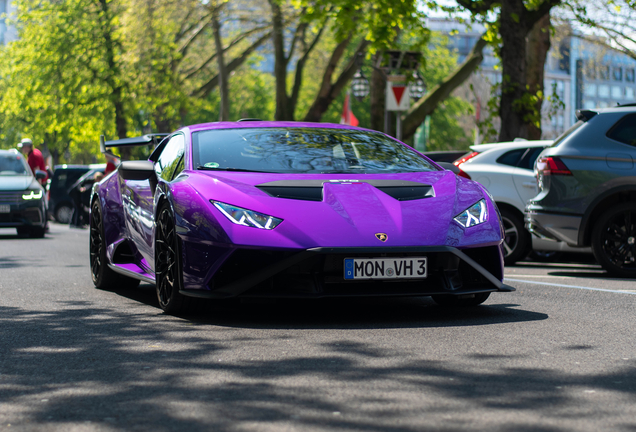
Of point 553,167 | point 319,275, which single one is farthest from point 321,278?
point 553,167

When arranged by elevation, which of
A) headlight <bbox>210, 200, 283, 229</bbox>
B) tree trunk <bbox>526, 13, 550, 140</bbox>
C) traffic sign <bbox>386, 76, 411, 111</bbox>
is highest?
tree trunk <bbox>526, 13, 550, 140</bbox>

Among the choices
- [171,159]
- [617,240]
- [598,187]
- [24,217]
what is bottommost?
[24,217]

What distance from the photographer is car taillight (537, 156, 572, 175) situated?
9609 mm

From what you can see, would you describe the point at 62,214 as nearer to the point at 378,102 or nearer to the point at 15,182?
the point at 378,102

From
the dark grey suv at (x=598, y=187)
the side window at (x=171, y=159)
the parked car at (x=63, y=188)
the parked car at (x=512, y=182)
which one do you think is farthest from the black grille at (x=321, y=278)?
the parked car at (x=63, y=188)

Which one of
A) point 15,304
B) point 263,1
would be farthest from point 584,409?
point 263,1

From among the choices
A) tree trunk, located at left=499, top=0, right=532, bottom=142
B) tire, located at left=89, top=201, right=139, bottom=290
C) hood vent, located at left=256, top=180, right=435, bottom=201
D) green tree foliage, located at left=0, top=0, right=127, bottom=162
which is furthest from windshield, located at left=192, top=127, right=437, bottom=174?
green tree foliage, located at left=0, top=0, right=127, bottom=162

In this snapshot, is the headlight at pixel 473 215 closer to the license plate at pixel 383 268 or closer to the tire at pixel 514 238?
the license plate at pixel 383 268

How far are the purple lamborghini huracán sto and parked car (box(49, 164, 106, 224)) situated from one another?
77.1 ft

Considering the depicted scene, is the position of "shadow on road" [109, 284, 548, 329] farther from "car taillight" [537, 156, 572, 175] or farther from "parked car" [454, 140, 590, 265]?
"parked car" [454, 140, 590, 265]

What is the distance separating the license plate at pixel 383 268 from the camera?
5.73 m

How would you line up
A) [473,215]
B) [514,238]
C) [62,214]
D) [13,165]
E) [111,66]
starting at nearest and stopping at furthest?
[473,215] → [514,238] → [13,165] → [62,214] → [111,66]

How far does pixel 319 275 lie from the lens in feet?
19.1

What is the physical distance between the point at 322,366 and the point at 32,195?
1432 cm
